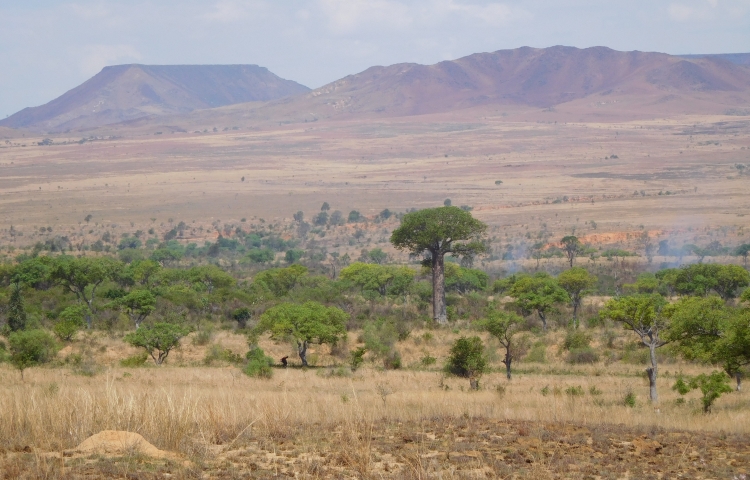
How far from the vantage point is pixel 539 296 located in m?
35.2

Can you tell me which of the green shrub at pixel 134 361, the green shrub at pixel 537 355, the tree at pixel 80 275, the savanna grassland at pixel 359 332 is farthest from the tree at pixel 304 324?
the tree at pixel 80 275

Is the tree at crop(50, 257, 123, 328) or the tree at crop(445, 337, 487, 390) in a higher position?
the tree at crop(50, 257, 123, 328)

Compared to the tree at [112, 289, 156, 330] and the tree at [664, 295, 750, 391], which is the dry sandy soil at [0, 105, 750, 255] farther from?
the tree at [664, 295, 750, 391]

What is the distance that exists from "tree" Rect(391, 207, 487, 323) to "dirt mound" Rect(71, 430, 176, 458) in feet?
86.8

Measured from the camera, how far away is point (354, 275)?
46188 mm

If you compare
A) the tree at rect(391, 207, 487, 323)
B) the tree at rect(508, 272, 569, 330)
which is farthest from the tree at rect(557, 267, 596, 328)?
the tree at rect(391, 207, 487, 323)

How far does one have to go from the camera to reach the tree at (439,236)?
36.3 metres

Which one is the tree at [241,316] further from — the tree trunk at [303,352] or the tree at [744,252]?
the tree at [744,252]

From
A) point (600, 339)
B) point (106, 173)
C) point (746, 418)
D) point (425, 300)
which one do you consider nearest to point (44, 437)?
point (746, 418)

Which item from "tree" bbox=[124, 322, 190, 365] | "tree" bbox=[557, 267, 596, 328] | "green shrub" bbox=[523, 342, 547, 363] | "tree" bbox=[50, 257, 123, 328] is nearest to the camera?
"tree" bbox=[124, 322, 190, 365]

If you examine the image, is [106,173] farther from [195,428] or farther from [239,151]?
[195,428]

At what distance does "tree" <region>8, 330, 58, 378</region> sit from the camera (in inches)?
998

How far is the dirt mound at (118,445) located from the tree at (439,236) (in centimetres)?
2645

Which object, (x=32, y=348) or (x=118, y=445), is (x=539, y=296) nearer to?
(x=32, y=348)
